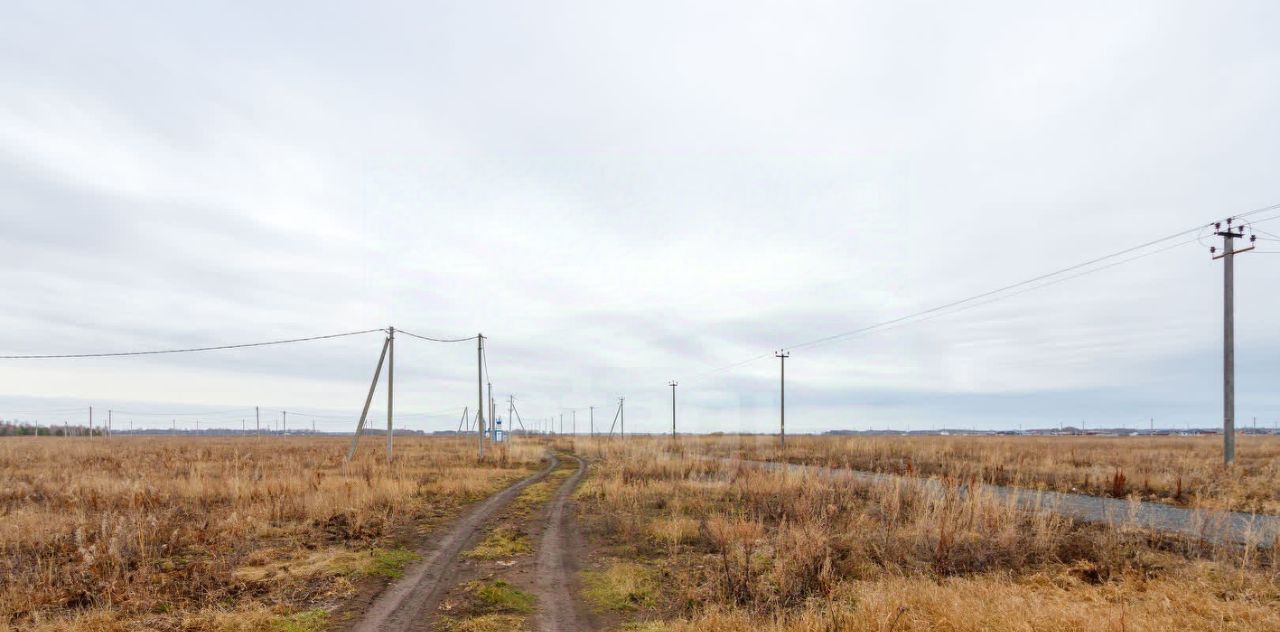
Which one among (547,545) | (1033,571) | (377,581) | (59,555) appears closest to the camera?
(1033,571)

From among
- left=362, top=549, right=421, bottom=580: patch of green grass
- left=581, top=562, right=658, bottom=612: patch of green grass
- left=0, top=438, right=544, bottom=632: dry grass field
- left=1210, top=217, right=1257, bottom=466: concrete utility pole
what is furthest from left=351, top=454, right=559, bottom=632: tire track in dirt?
left=1210, top=217, right=1257, bottom=466: concrete utility pole

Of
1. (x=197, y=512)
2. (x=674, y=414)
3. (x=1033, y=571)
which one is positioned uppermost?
(x=1033, y=571)

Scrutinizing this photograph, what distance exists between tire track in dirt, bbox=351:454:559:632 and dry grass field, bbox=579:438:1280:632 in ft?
6.88

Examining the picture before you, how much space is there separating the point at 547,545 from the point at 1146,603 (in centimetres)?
864

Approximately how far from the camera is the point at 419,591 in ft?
27.1

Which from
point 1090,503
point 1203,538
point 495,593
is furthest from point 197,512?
point 1090,503

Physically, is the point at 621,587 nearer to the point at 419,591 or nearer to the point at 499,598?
the point at 499,598

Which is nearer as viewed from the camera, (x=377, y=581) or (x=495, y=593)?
(x=495, y=593)

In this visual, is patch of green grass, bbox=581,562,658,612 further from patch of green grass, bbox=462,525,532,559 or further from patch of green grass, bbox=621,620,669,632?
patch of green grass, bbox=462,525,532,559

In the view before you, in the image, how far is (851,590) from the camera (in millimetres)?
7371

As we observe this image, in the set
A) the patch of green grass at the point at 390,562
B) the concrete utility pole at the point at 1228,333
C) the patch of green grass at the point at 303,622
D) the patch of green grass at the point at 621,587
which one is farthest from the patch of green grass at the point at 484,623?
the concrete utility pole at the point at 1228,333

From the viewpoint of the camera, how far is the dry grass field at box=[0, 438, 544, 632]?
7.21m

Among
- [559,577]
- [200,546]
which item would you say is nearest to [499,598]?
[559,577]

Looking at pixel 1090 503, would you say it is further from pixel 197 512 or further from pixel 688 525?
pixel 197 512
